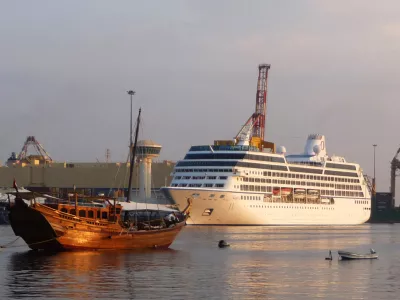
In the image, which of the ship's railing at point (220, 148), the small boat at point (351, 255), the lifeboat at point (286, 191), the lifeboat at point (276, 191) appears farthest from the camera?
the lifeboat at point (286, 191)

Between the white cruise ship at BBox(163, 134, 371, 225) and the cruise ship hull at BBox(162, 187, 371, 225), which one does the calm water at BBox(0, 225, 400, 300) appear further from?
the white cruise ship at BBox(163, 134, 371, 225)

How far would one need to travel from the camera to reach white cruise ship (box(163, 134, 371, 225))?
126 metres

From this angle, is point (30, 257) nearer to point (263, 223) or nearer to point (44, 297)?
point (44, 297)

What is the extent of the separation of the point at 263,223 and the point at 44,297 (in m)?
92.0

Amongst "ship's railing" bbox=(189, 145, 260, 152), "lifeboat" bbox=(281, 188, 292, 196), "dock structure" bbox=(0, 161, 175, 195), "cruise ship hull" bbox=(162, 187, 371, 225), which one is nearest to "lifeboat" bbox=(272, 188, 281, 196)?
"lifeboat" bbox=(281, 188, 292, 196)

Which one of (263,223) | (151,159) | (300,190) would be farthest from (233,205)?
(151,159)

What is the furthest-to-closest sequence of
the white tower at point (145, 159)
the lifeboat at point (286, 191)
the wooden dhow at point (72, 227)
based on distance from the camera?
1. the white tower at point (145, 159)
2. the lifeboat at point (286, 191)
3. the wooden dhow at point (72, 227)

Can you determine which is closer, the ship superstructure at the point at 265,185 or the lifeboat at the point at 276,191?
the ship superstructure at the point at 265,185

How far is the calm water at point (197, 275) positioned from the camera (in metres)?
43.5

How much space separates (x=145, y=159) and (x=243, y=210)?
53314 millimetres

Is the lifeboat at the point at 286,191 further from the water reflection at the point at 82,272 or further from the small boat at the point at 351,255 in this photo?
the small boat at the point at 351,255

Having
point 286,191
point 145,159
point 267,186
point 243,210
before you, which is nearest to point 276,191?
point 267,186

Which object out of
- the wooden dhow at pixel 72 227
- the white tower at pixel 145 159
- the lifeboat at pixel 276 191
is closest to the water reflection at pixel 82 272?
the wooden dhow at pixel 72 227

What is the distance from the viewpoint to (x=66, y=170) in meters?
197
